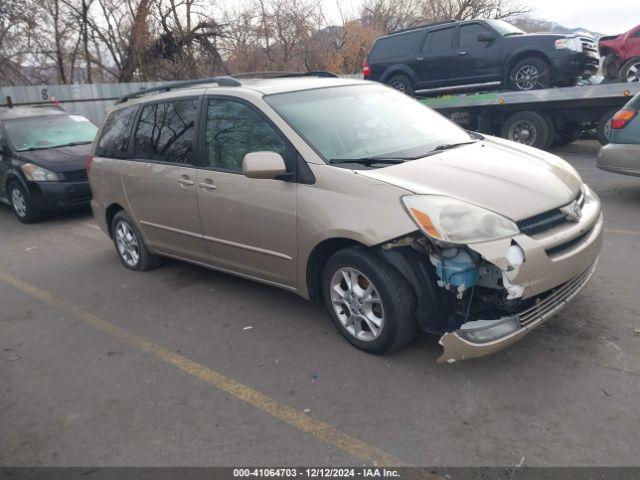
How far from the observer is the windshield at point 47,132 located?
28.9ft

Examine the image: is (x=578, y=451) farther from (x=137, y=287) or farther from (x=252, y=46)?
(x=252, y=46)

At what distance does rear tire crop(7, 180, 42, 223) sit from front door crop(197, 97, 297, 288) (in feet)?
16.9

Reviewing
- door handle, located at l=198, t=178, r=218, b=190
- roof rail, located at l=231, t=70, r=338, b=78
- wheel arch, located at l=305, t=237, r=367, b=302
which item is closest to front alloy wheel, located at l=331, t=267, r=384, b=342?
wheel arch, located at l=305, t=237, r=367, b=302

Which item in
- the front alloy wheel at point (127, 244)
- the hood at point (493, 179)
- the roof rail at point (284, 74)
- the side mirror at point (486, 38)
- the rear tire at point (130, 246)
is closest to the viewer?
the hood at point (493, 179)

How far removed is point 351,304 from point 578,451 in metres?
1.53

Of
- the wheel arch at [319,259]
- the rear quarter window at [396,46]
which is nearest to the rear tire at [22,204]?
the wheel arch at [319,259]

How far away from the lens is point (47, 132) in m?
9.09

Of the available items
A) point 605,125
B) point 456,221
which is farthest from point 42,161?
point 605,125

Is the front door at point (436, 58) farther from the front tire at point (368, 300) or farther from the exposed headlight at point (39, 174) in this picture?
the front tire at point (368, 300)

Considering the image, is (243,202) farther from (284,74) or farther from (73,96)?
A: (73,96)

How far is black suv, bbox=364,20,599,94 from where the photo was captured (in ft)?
33.1

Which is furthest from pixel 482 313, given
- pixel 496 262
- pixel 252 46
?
pixel 252 46

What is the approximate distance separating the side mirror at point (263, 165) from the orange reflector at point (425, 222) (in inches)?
39.7

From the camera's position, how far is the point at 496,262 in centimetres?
287
